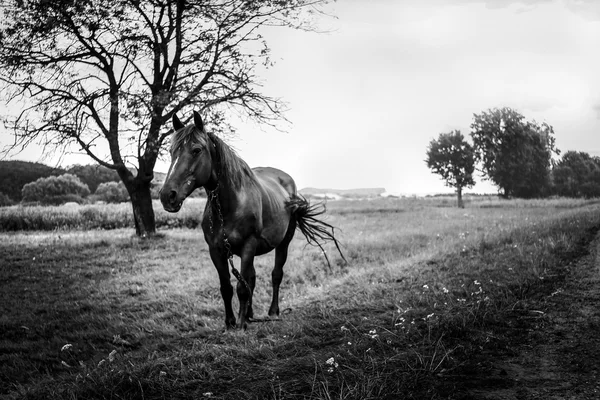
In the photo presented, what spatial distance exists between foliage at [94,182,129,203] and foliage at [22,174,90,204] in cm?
118

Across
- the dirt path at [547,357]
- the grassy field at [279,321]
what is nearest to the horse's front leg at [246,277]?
the grassy field at [279,321]

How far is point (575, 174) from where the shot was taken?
6500 centimetres

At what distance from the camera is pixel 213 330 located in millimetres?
7113

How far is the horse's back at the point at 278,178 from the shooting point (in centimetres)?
825

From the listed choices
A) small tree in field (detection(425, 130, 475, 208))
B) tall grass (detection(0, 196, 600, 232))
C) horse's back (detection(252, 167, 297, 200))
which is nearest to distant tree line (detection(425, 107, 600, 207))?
small tree in field (detection(425, 130, 475, 208))

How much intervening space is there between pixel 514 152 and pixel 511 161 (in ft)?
5.60

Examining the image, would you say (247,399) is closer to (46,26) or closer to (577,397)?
(577,397)

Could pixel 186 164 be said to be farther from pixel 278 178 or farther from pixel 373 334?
pixel 278 178

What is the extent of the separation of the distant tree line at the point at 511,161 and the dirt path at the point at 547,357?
51.4m

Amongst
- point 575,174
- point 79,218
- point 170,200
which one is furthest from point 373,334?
point 575,174

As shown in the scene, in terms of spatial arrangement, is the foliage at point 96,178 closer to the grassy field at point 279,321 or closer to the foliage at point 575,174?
the grassy field at point 279,321

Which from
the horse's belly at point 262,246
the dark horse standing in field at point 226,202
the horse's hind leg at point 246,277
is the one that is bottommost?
the horse's hind leg at point 246,277

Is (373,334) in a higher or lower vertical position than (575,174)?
lower

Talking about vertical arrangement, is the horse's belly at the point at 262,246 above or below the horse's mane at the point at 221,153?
below
